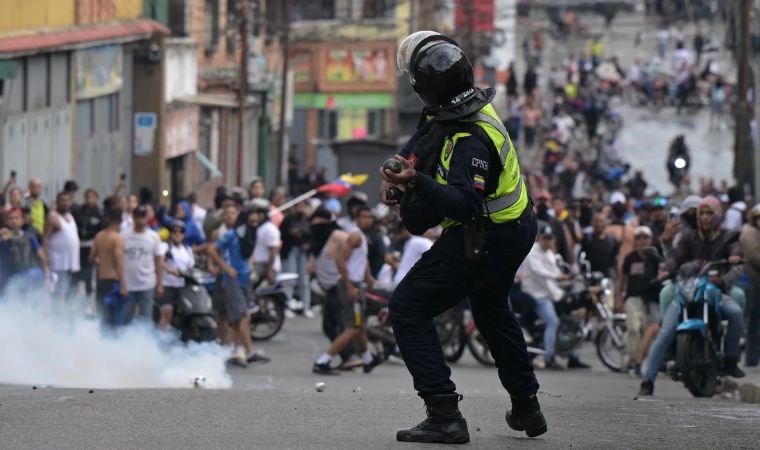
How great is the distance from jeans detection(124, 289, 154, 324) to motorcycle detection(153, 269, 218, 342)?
0.30 m

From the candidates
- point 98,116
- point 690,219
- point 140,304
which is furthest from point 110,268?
point 98,116

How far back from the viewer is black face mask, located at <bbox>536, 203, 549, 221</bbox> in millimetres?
20891

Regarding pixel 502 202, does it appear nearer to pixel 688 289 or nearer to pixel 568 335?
pixel 688 289

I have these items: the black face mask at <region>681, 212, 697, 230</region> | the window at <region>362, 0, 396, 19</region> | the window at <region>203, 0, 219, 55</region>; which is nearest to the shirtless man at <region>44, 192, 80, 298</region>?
the black face mask at <region>681, 212, 697, 230</region>

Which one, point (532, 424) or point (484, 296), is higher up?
point (484, 296)

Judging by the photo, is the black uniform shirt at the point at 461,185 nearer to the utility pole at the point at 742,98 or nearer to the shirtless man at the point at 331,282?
the shirtless man at the point at 331,282

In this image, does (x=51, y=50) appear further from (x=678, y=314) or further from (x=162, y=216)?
(x=678, y=314)

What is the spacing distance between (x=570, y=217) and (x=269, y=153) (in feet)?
88.0

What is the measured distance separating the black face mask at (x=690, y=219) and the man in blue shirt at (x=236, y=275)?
480 centimetres

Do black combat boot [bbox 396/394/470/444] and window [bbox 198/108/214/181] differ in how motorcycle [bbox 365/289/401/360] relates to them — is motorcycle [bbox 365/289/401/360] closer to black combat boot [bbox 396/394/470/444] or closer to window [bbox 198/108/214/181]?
black combat boot [bbox 396/394/470/444]

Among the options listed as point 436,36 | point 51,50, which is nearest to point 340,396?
point 436,36

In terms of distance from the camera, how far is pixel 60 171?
28.9m

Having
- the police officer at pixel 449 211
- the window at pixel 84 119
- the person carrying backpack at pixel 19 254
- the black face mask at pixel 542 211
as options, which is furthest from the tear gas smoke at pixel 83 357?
the window at pixel 84 119

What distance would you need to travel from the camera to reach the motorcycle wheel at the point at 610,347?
734 inches
